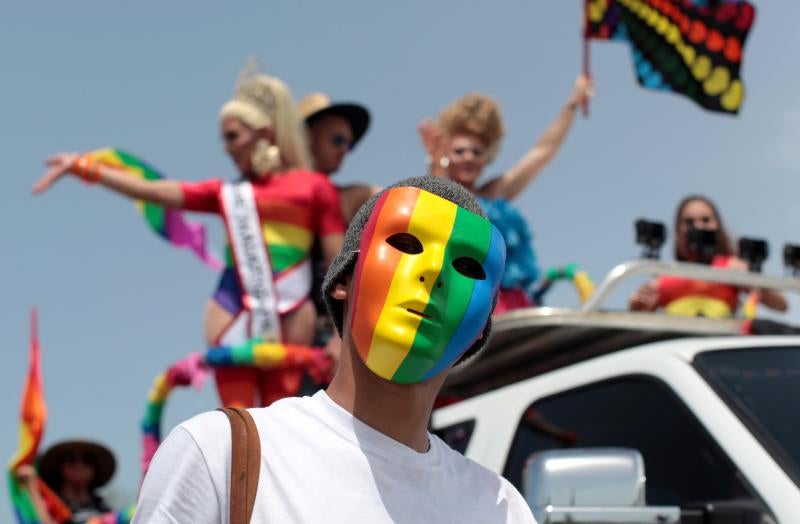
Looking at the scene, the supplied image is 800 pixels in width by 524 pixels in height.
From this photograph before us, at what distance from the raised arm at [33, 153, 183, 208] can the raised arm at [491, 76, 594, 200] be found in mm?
1556

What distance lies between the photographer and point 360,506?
1660mm

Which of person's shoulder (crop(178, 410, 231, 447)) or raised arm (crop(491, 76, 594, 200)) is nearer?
person's shoulder (crop(178, 410, 231, 447))

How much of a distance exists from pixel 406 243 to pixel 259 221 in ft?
12.1

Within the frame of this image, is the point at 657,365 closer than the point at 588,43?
Yes

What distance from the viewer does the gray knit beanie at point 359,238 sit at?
6.10ft

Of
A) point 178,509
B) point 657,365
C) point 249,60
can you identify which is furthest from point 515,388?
point 249,60

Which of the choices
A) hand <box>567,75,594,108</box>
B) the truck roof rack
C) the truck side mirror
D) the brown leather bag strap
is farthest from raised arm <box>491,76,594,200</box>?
the brown leather bag strap

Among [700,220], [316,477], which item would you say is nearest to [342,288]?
[316,477]

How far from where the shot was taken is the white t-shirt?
1.58 m

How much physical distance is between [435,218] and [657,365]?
1.52 meters

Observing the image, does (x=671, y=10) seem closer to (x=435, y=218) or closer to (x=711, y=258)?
(x=711, y=258)

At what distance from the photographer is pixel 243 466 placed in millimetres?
1611

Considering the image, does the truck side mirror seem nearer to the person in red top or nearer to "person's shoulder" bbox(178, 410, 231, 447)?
"person's shoulder" bbox(178, 410, 231, 447)

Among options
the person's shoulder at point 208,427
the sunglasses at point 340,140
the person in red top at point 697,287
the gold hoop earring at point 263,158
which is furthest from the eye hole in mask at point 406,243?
the sunglasses at point 340,140
